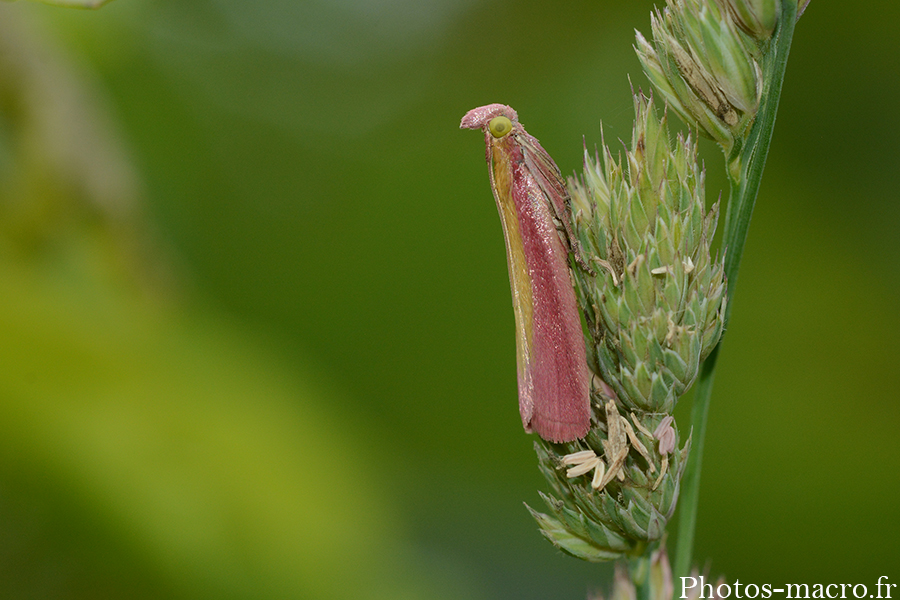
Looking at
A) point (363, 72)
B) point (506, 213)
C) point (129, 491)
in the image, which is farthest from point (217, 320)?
point (506, 213)

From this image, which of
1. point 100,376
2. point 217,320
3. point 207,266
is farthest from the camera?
point 207,266

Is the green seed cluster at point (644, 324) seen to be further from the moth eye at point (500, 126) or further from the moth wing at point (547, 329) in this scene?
the moth eye at point (500, 126)

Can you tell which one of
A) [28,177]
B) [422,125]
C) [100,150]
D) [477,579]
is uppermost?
[422,125]

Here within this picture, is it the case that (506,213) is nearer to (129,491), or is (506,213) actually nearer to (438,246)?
(129,491)

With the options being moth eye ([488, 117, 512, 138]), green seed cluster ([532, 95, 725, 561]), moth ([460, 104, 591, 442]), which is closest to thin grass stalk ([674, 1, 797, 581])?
green seed cluster ([532, 95, 725, 561])

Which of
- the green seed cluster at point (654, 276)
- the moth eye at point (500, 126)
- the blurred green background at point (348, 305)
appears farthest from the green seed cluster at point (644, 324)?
the blurred green background at point (348, 305)
